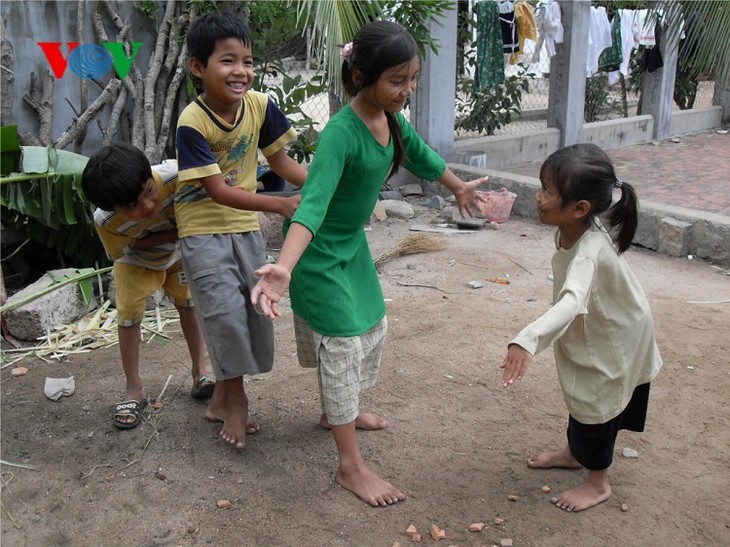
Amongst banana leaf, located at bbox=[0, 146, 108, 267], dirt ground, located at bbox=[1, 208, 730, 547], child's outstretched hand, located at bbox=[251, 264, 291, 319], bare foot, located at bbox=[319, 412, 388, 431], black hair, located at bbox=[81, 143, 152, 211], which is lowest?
dirt ground, located at bbox=[1, 208, 730, 547]

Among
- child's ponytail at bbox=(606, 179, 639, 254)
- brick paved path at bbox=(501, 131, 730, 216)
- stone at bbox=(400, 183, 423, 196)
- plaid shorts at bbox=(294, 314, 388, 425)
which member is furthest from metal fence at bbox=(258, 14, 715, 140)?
child's ponytail at bbox=(606, 179, 639, 254)

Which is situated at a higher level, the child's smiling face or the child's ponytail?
the child's smiling face

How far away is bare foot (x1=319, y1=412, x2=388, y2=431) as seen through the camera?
10.4 ft

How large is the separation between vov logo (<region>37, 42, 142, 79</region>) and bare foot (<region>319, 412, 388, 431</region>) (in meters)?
3.77

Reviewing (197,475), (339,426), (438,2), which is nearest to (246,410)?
(197,475)

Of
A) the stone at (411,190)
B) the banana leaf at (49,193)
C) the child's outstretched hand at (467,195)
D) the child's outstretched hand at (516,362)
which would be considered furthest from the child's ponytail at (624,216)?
the stone at (411,190)

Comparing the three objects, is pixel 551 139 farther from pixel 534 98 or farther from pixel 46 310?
pixel 46 310

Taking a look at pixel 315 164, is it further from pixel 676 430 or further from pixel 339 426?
pixel 676 430

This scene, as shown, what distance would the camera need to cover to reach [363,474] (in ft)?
8.91

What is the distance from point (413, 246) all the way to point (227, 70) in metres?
3.36

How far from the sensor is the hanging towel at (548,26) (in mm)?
8797

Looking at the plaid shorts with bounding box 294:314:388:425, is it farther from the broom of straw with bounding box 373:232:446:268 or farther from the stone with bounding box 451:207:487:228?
the stone with bounding box 451:207:487:228

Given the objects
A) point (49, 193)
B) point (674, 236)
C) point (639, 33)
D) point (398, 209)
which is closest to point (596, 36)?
point (639, 33)

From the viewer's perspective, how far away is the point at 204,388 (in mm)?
3443
